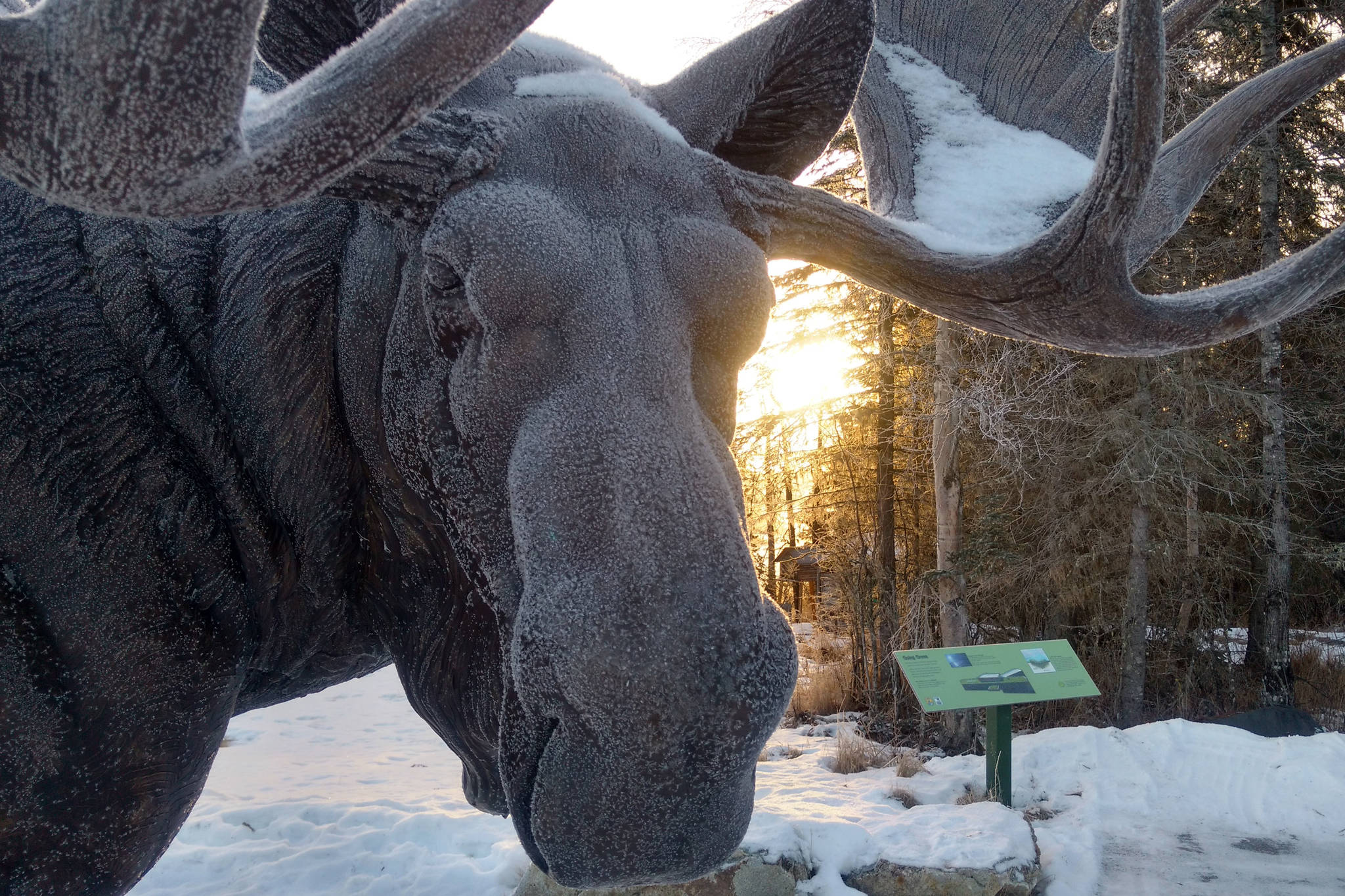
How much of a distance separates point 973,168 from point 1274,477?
993 cm

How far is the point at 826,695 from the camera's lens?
1113 cm

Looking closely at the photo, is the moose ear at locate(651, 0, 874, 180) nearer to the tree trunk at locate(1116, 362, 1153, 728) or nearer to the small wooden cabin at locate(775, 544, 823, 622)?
the tree trunk at locate(1116, 362, 1153, 728)

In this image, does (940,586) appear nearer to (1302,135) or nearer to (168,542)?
(1302,135)

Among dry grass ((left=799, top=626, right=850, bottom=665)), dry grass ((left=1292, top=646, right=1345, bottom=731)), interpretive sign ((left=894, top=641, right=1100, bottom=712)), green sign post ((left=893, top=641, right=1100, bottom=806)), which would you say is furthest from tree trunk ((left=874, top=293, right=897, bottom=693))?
dry grass ((left=1292, top=646, right=1345, bottom=731))

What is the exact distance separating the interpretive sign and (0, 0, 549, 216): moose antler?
538 centimetres

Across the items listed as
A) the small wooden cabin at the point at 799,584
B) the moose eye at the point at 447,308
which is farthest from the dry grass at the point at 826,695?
the moose eye at the point at 447,308

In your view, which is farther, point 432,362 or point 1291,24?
point 1291,24

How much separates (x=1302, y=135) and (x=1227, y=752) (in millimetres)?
8063

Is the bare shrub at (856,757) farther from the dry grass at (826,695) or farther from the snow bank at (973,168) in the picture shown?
the snow bank at (973,168)

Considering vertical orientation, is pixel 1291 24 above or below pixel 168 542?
above

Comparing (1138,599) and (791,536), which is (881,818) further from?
(791,536)

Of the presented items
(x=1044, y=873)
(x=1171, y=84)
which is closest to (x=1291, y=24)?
(x=1171, y=84)

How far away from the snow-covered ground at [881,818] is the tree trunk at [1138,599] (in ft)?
5.92

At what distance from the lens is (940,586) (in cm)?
945
